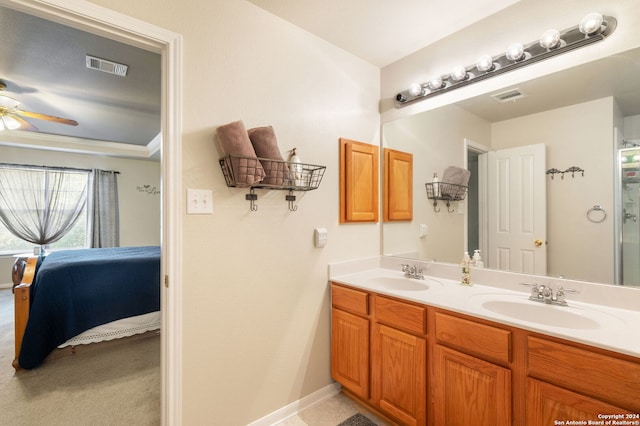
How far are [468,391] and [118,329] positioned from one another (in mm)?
2998

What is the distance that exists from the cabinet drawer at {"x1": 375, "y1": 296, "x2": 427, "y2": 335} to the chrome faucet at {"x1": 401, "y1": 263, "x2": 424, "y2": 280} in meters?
0.43

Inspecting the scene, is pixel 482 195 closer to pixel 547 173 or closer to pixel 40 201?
pixel 547 173

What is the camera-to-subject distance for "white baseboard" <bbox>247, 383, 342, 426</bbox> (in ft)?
5.49

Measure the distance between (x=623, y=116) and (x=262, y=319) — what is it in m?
2.15

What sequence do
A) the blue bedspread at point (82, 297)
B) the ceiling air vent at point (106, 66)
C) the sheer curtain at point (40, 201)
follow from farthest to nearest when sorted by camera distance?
the sheer curtain at point (40, 201) < the blue bedspread at point (82, 297) < the ceiling air vent at point (106, 66)

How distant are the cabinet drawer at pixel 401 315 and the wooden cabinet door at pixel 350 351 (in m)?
0.15

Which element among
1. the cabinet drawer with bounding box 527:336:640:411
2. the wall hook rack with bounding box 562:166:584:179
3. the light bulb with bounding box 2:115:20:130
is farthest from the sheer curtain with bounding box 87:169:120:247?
the wall hook rack with bounding box 562:166:584:179

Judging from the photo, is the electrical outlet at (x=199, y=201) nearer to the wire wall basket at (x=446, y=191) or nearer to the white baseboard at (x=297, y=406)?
the white baseboard at (x=297, y=406)

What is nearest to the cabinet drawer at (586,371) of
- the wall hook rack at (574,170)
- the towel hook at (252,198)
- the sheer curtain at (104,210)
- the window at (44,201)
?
the wall hook rack at (574,170)

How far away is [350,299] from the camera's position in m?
1.83

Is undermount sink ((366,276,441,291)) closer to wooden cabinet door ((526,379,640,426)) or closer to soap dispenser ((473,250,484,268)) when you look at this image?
soap dispenser ((473,250,484,268))

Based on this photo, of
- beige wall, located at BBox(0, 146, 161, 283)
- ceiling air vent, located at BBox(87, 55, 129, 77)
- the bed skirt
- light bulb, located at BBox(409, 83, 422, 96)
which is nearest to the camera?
light bulb, located at BBox(409, 83, 422, 96)

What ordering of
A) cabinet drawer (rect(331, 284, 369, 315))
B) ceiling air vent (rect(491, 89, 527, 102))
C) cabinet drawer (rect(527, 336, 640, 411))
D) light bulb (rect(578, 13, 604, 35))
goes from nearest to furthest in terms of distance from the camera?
cabinet drawer (rect(527, 336, 640, 411))
light bulb (rect(578, 13, 604, 35))
ceiling air vent (rect(491, 89, 527, 102))
cabinet drawer (rect(331, 284, 369, 315))

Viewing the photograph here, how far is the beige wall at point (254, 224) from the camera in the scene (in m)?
→ 1.42
